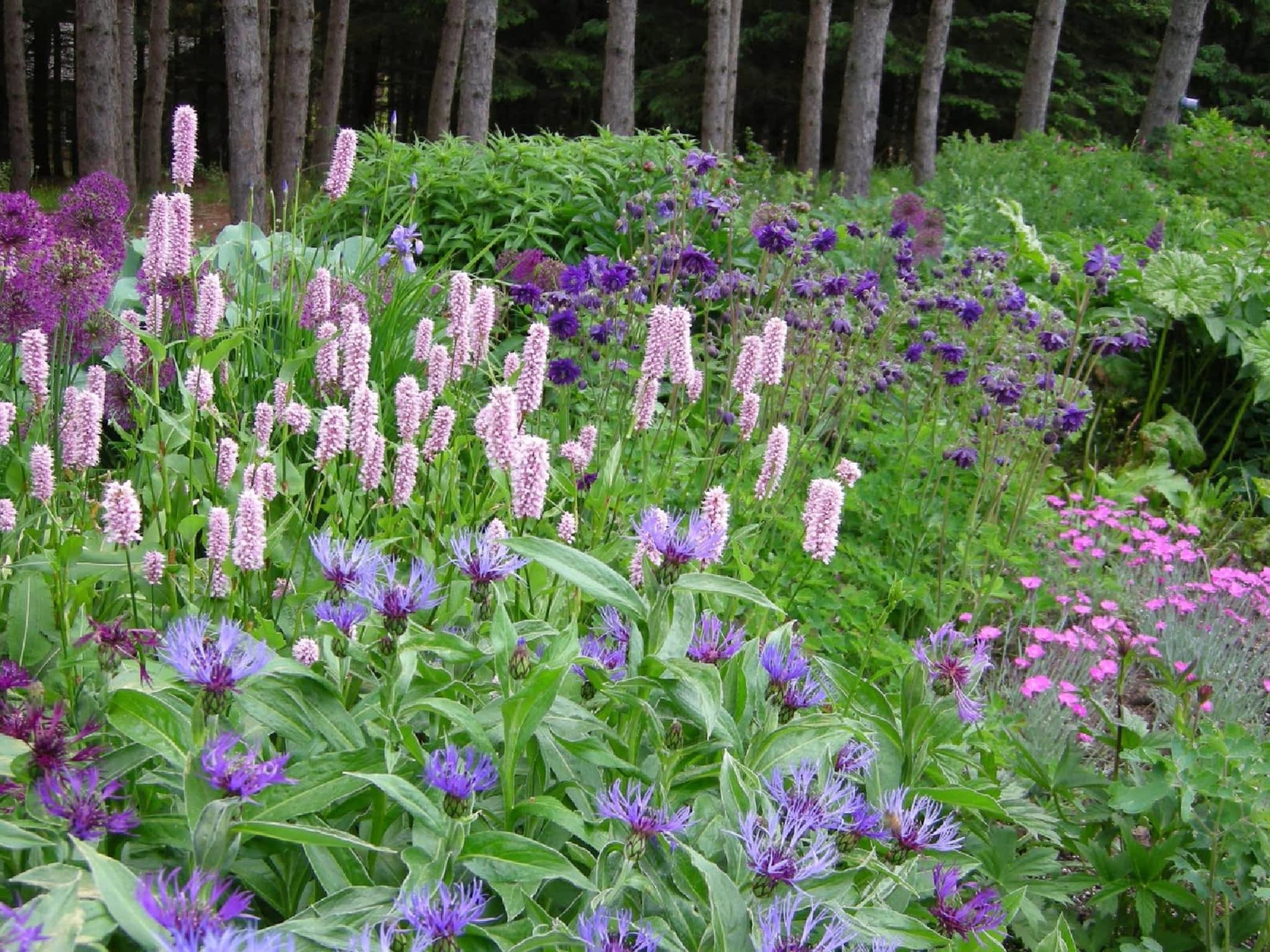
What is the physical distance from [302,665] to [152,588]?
90 centimetres

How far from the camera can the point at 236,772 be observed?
46.0 inches

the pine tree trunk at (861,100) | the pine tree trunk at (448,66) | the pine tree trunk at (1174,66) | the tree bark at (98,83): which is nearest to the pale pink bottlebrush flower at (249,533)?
the tree bark at (98,83)

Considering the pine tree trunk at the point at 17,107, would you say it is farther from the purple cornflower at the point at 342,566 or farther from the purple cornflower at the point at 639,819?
the purple cornflower at the point at 639,819

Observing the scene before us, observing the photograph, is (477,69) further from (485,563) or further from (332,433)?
(485,563)

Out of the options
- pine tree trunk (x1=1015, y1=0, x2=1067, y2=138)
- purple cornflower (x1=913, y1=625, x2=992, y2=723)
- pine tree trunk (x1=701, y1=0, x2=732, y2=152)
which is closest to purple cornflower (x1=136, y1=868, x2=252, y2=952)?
purple cornflower (x1=913, y1=625, x2=992, y2=723)

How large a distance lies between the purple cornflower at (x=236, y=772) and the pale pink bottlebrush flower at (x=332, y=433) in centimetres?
91

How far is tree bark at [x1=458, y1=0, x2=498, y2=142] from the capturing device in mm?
9938

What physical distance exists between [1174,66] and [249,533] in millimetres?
16622

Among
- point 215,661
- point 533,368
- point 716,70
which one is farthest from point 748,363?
point 716,70

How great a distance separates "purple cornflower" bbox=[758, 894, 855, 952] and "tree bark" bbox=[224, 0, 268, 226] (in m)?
7.40

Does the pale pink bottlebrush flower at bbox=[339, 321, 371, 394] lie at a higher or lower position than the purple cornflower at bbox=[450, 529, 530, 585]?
higher

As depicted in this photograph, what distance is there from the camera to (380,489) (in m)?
3.50

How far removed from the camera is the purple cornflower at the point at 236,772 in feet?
3.78

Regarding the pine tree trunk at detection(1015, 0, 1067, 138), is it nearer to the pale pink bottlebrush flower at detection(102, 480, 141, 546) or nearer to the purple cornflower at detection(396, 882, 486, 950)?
the pale pink bottlebrush flower at detection(102, 480, 141, 546)
